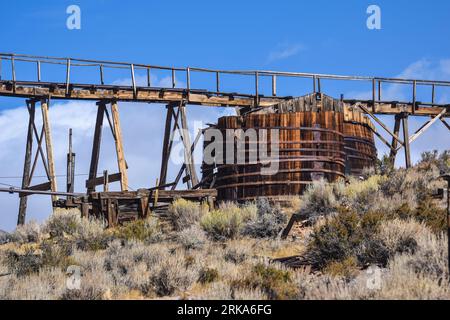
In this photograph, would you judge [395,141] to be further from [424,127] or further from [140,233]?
[140,233]

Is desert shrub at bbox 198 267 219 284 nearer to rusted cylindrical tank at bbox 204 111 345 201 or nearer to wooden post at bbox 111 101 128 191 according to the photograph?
rusted cylindrical tank at bbox 204 111 345 201

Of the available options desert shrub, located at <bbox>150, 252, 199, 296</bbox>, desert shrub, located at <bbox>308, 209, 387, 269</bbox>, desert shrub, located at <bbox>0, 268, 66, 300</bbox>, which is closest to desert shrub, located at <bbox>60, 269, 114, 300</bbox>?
desert shrub, located at <bbox>0, 268, 66, 300</bbox>

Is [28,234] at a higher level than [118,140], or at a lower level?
lower

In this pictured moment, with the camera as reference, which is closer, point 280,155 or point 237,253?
point 237,253

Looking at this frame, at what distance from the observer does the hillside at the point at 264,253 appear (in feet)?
32.1

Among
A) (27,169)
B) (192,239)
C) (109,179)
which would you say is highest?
(27,169)

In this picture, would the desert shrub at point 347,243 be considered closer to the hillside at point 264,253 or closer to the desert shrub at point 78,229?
the hillside at point 264,253

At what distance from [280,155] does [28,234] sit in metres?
7.34

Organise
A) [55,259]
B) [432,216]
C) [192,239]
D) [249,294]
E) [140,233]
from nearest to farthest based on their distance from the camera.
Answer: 1. [249,294]
2. [432,216]
3. [55,259]
4. [192,239]
5. [140,233]

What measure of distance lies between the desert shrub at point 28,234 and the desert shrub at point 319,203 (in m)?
7.45

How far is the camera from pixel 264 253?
→ 534 inches

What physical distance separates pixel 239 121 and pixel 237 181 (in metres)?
1.74

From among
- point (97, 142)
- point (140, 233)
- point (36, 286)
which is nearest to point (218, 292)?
point (36, 286)

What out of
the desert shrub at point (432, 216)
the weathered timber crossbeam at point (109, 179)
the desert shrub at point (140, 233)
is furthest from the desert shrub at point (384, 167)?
the weathered timber crossbeam at point (109, 179)
